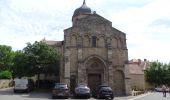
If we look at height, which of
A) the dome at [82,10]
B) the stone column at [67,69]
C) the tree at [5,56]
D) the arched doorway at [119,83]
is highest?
the dome at [82,10]

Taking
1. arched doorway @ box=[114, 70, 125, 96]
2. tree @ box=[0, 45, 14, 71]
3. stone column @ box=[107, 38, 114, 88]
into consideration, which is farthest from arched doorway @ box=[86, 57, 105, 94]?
tree @ box=[0, 45, 14, 71]

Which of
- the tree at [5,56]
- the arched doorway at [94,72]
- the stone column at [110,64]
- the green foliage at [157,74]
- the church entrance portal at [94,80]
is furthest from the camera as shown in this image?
the green foliage at [157,74]

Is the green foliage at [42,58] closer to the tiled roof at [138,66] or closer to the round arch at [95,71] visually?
the round arch at [95,71]

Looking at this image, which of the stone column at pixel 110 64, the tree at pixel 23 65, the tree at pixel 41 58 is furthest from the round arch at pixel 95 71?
the tree at pixel 23 65

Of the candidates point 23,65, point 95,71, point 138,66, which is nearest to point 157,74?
point 138,66

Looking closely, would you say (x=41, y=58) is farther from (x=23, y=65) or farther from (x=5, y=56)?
(x=5, y=56)

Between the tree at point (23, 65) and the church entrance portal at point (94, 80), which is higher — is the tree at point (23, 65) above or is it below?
above

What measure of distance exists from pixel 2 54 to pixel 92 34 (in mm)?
43048

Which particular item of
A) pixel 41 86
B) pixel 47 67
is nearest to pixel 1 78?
pixel 41 86

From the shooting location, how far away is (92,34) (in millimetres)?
46688

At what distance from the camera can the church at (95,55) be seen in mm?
45312

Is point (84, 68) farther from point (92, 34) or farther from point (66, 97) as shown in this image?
point (66, 97)

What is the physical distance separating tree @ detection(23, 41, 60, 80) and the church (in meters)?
2.48

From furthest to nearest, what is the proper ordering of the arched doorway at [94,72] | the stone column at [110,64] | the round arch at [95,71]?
1. the arched doorway at [94,72]
2. the round arch at [95,71]
3. the stone column at [110,64]
